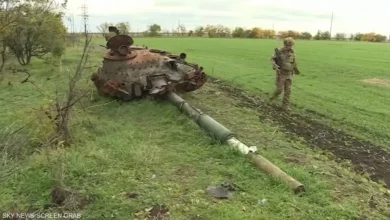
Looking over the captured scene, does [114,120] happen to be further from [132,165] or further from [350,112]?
[350,112]

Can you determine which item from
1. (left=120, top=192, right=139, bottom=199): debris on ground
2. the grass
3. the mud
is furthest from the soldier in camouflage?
(left=120, top=192, right=139, bottom=199): debris on ground

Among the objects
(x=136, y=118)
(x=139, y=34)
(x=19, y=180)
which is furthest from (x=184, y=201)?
(x=139, y=34)

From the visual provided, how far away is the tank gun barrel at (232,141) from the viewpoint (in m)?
6.04

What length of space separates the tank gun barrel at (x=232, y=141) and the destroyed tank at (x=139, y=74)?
841 millimetres

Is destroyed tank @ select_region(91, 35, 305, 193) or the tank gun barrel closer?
the tank gun barrel

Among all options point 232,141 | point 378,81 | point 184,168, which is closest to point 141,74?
point 232,141

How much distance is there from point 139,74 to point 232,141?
472 cm

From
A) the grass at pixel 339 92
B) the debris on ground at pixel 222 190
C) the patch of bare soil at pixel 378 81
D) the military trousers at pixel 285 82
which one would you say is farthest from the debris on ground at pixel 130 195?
the patch of bare soil at pixel 378 81

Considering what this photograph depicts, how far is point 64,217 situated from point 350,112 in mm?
8666

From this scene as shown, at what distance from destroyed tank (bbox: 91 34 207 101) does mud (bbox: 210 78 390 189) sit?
6.67 feet

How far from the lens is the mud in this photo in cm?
739

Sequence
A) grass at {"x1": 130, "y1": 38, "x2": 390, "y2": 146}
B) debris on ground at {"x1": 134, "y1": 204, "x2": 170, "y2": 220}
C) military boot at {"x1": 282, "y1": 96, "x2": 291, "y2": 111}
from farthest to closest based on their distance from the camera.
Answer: military boot at {"x1": 282, "y1": 96, "x2": 291, "y2": 111} → grass at {"x1": 130, "y1": 38, "x2": 390, "y2": 146} → debris on ground at {"x1": 134, "y1": 204, "x2": 170, "y2": 220}

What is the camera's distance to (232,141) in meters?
7.53

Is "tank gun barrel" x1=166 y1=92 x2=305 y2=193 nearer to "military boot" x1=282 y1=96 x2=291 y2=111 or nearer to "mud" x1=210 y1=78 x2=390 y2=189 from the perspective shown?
"mud" x1=210 y1=78 x2=390 y2=189
